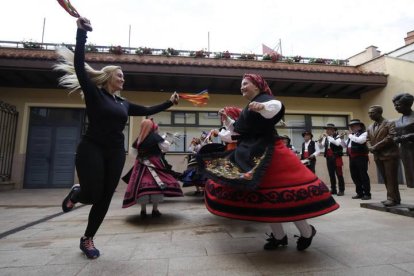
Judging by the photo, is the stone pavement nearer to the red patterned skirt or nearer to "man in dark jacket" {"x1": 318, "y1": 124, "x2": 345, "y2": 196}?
the red patterned skirt

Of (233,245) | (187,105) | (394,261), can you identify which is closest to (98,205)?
(233,245)

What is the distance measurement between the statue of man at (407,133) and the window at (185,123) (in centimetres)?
687

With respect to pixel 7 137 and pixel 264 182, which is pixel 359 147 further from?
pixel 7 137

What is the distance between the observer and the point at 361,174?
6.36 m

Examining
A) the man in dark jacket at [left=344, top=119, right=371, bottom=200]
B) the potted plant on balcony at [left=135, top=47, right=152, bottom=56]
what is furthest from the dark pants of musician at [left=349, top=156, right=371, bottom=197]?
the potted plant on balcony at [left=135, top=47, right=152, bottom=56]

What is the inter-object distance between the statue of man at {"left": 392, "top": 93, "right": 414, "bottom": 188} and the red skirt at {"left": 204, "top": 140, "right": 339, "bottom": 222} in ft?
7.87

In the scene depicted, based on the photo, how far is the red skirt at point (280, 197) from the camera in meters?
2.14

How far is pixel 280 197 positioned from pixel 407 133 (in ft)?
9.43

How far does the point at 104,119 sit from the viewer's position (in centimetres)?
241

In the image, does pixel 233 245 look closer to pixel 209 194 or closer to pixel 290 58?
pixel 209 194

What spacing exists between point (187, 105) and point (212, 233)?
7.65 m

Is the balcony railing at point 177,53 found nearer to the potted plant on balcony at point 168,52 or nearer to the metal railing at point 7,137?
the potted plant on balcony at point 168,52

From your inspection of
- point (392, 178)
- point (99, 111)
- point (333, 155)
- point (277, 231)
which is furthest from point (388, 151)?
point (99, 111)

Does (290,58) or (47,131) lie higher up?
(290,58)
